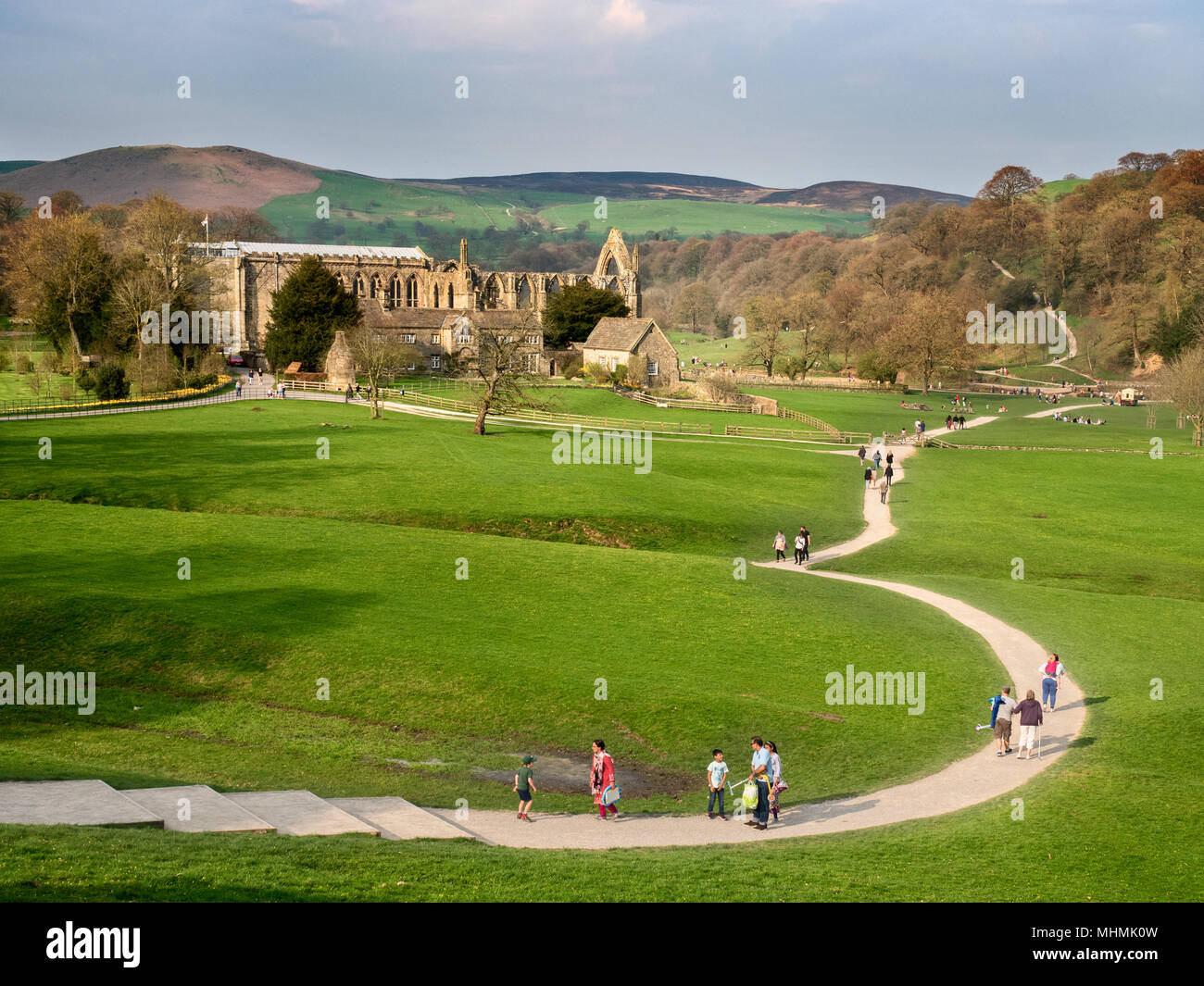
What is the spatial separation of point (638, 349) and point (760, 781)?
301ft

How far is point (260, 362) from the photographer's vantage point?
389 ft

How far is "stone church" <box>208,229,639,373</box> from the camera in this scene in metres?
120

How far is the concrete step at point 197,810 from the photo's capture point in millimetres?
16953

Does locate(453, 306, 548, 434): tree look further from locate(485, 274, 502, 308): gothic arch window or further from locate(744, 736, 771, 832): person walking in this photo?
locate(485, 274, 502, 308): gothic arch window

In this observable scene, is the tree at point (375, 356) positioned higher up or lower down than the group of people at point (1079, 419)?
higher up

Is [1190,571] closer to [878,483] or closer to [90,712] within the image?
[878,483]

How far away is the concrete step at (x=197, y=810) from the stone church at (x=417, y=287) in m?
98.9

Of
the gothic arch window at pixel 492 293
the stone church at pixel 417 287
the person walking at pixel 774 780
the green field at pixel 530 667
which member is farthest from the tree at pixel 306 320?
the person walking at pixel 774 780

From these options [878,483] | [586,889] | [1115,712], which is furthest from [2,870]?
[878,483]

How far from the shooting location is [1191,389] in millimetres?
80438

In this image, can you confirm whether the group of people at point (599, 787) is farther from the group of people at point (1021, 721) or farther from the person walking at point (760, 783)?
the group of people at point (1021, 721)

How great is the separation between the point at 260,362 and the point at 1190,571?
98518mm

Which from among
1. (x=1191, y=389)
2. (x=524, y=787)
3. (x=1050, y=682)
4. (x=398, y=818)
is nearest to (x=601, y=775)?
(x=524, y=787)

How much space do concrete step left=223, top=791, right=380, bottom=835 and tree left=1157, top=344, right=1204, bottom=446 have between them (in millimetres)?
77602
